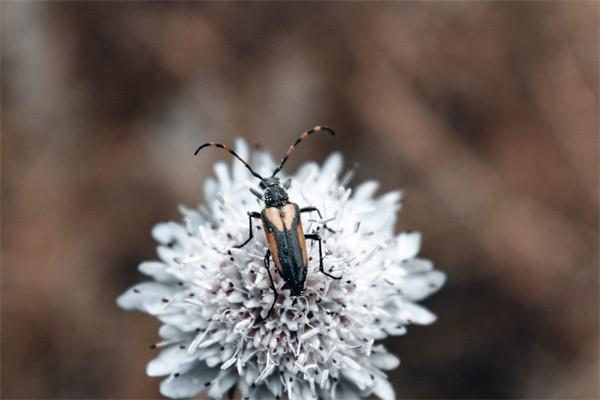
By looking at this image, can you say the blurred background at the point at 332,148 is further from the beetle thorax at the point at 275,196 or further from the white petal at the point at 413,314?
the beetle thorax at the point at 275,196

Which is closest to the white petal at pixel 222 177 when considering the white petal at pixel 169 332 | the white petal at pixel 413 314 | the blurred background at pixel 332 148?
the white petal at pixel 169 332

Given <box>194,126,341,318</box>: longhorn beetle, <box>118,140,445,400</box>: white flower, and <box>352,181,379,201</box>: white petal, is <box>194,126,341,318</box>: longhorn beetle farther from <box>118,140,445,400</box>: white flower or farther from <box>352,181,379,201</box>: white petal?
<box>352,181,379,201</box>: white petal

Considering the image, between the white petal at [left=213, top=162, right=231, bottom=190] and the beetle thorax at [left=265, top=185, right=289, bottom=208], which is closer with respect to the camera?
the beetle thorax at [left=265, top=185, right=289, bottom=208]

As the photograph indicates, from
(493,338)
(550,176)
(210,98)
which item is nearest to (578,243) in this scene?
(550,176)

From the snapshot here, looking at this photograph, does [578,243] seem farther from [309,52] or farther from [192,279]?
[192,279]

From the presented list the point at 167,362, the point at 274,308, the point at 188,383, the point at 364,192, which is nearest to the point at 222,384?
the point at 188,383

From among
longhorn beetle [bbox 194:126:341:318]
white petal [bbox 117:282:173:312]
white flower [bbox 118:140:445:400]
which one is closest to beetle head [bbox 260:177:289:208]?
longhorn beetle [bbox 194:126:341:318]
